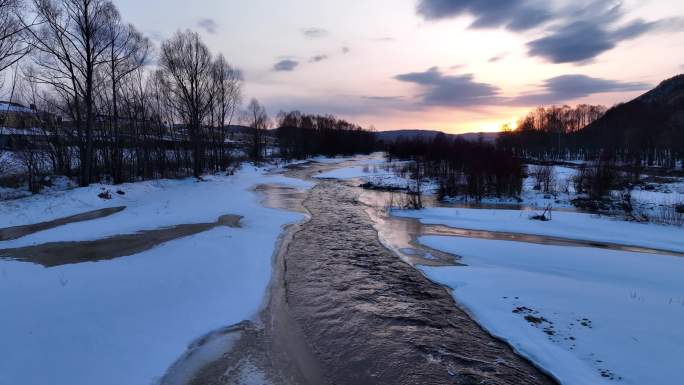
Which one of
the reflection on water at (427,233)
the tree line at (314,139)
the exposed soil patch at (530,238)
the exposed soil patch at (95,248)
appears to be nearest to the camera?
the exposed soil patch at (95,248)

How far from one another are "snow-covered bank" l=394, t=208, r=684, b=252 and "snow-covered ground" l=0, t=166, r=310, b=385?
28.6 ft

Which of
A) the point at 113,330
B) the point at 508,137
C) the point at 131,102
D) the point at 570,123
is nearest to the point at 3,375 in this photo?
the point at 113,330

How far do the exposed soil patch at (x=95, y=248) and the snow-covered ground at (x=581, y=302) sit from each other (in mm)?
8417

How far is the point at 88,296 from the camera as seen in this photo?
680cm

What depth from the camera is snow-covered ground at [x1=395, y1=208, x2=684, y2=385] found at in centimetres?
534

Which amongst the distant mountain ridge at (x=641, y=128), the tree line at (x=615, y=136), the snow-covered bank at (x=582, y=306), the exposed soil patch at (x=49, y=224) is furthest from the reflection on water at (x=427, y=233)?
the distant mountain ridge at (x=641, y=128)

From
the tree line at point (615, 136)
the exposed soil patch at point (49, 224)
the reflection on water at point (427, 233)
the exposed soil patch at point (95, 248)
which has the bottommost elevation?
the reflection on water at point (427, 233)

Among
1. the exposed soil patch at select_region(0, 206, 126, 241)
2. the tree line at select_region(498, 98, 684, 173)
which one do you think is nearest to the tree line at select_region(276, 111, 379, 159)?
the tree line at select_region(498, 98, 684, 173)

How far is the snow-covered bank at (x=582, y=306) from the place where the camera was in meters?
5.30

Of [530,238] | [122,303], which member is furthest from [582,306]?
[122,303]

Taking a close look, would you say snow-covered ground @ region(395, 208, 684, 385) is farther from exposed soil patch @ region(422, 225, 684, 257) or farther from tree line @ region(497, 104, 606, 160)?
tree line @ region(497, 104, 606, 160)

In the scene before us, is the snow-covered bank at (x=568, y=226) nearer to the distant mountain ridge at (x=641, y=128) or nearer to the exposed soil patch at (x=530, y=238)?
the exposed soil patch at (x=530, y=238)

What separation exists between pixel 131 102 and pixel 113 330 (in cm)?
3064

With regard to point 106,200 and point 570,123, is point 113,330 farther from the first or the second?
point 570,123
